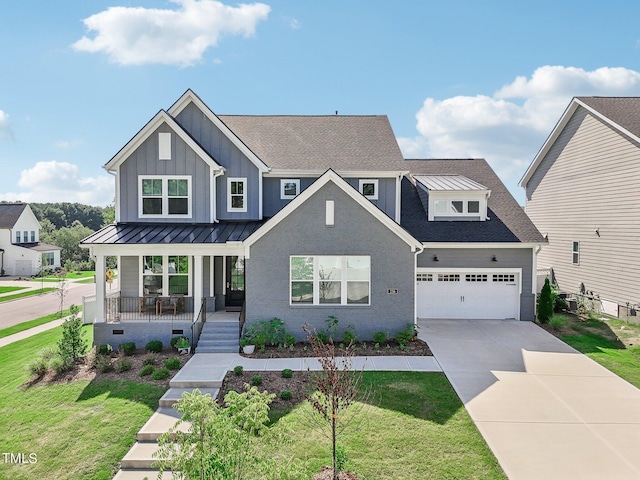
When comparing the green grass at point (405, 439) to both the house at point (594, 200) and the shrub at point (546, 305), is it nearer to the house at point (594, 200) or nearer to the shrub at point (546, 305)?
the shrub at point (546, 305)

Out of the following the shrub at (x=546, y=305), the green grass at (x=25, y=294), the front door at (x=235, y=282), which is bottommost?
the green grass at (x=25, y=294)

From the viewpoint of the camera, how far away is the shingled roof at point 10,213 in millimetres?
47531

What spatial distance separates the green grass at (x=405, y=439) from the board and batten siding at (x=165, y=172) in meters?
9.52

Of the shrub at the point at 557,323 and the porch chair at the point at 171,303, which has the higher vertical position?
the porch chair at the point at 171,303

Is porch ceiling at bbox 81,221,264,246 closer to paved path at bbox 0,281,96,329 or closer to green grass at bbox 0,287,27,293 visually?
paved path at bbox 0,281,96,329

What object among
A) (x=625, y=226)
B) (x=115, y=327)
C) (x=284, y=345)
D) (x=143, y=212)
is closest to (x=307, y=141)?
(x=143, y=212)

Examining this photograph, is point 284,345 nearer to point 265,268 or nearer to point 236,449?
point 265,268

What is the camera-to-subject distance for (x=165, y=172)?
1543cm

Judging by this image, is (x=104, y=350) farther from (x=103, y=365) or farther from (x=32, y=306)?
(x=32, y=306)

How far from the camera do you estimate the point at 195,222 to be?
15508mm

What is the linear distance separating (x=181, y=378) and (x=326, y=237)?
628 cm

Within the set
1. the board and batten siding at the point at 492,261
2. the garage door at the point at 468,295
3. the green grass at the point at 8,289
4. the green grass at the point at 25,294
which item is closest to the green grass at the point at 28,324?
the green grass at the point at 25,294

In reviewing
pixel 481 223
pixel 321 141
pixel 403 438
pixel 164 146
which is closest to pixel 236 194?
pixel 164 146

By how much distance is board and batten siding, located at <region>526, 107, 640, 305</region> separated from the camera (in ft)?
55.2
